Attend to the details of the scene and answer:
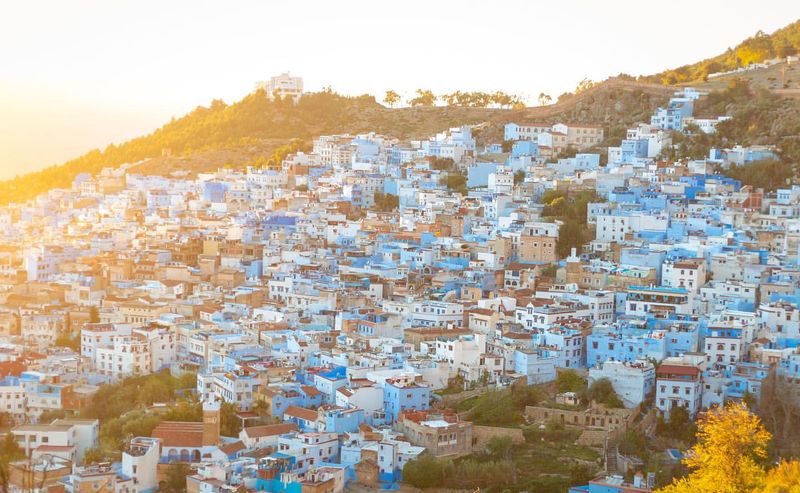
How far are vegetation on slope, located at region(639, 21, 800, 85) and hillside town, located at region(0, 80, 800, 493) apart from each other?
22.0 ft

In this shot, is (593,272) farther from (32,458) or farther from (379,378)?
(32,458)

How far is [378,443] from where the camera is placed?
14.8 meters

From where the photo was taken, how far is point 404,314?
19.2 meters

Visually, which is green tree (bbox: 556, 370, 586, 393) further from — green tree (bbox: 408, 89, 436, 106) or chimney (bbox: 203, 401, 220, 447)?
green tree (bbox: 408, 89, 436, 106)

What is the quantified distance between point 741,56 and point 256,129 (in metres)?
17.8

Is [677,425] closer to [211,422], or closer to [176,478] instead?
[211,422]

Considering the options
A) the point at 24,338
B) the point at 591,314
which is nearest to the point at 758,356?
the point at 591,314

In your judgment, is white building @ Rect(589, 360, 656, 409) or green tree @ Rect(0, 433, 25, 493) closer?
green tree @ Rect(0, 433, 25, 493)

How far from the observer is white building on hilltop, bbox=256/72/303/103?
45.1 meters

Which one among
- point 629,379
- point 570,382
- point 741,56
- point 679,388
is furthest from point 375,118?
point 679,388

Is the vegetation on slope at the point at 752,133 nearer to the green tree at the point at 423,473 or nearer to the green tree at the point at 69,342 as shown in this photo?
the green tree at the point at 423,473

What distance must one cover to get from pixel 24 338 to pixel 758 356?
12679mm

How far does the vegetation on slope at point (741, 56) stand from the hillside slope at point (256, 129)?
12.0 feet

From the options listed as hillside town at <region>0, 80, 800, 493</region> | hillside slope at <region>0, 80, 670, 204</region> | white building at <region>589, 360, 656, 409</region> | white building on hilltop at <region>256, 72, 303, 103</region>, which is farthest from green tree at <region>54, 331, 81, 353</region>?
white building on hilltop at <region>256, 72, 303, 103</region>
